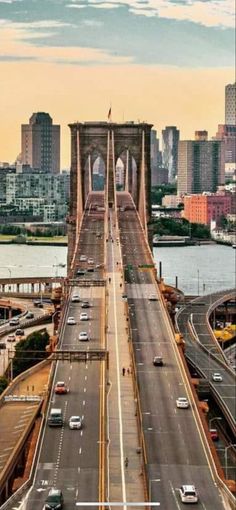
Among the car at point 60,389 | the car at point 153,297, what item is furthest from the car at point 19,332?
the car at point 60,389

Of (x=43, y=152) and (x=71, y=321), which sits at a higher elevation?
(x=43, y=152)

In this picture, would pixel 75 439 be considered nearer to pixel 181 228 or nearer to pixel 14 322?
pixel 14 322

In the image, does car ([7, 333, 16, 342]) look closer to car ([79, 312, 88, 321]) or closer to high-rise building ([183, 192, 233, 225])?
car ([79, 312, 88, 321])

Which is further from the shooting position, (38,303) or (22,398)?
(38,303)

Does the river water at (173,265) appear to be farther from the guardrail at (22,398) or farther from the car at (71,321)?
the guardrail at (22,398)

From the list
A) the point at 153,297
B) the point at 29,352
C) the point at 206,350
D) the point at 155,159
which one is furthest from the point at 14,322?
the point at 155,159

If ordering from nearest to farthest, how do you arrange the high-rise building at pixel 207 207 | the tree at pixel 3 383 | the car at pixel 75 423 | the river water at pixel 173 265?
the car at pixel 75 423
the tree at pixel 3 383
the river water at pixel 173 265
the high-rise building at pixel 207 207

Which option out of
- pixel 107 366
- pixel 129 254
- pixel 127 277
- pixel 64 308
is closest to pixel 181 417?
pixel 107 366
